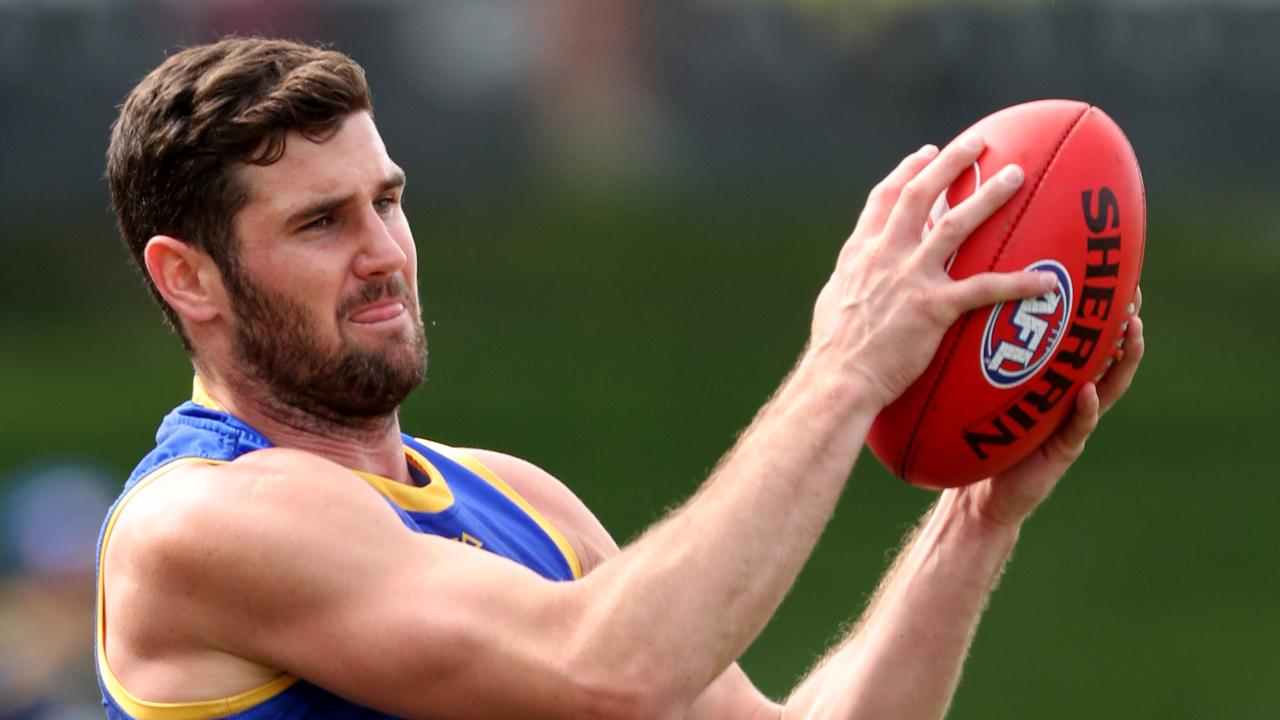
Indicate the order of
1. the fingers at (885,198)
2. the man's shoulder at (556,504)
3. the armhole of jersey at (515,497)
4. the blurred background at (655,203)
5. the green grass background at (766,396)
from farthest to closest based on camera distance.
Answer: the blurred background at (655,203), the green grass background at (766,396), the man's shoulder at (556,504), the armhole of jersey at (515,497), the fingers at (885,198)

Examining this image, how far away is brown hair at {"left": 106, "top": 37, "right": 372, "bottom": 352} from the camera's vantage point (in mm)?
3309

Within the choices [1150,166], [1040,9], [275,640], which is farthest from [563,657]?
[1040,9]

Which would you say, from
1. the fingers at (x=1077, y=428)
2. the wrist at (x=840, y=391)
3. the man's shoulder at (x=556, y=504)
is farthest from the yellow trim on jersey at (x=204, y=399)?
the fingers at (x=1077, y=428)

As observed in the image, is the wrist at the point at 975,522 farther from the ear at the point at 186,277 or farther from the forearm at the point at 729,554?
the ear at the point at 186,277

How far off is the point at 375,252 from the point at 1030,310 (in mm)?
1104

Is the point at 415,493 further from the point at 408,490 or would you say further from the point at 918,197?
the point at 918,197

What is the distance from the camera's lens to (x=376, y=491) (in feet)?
10.8

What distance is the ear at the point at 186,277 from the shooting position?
11.2 ft

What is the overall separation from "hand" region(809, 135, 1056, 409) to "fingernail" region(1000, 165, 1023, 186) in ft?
0.23

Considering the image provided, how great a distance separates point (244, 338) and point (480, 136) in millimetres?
15372

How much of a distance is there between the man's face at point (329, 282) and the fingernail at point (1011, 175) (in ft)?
3.37

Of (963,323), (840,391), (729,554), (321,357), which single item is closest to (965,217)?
(963,323)

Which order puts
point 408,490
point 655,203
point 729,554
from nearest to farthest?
1. point 729,554
2. point 408,490
3. point 655,203

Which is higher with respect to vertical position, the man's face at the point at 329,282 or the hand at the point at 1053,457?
the man's face at the point at 329,282
